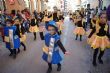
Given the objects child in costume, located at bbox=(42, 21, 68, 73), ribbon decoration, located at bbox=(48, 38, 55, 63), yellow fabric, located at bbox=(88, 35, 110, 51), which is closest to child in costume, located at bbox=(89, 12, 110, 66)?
yellow fabric, located at bbox=(88, 35, 110, 51)

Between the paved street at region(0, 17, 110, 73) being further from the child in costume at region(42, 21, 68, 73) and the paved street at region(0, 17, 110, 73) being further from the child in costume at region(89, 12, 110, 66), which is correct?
the child in costume at region(42, 21, 68, 73)

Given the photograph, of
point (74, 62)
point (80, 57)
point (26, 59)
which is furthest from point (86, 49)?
point (26, 59)

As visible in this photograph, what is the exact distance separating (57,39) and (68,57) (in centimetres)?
287

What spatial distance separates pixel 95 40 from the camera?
7.93 metres

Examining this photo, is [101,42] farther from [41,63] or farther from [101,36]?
[41,63]

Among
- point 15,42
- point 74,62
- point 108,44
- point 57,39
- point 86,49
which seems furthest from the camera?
point 86,49

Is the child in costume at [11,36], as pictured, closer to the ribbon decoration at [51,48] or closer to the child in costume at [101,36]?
the ribbon decoration at [51,48]

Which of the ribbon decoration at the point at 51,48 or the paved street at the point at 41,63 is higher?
the ribbon decoration at the point at 51,48

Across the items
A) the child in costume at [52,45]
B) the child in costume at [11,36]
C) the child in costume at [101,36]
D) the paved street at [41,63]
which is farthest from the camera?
the child in costume at [11,36]

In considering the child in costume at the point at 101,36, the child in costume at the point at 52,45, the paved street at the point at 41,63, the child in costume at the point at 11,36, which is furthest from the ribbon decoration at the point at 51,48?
the child in costume at the point at 11,36

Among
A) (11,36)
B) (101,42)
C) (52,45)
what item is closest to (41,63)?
(11,36)

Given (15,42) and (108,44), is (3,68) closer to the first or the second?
(15,42)

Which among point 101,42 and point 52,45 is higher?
point 52,45

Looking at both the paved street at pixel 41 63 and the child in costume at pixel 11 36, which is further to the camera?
the child in costume at pixel 11 36
